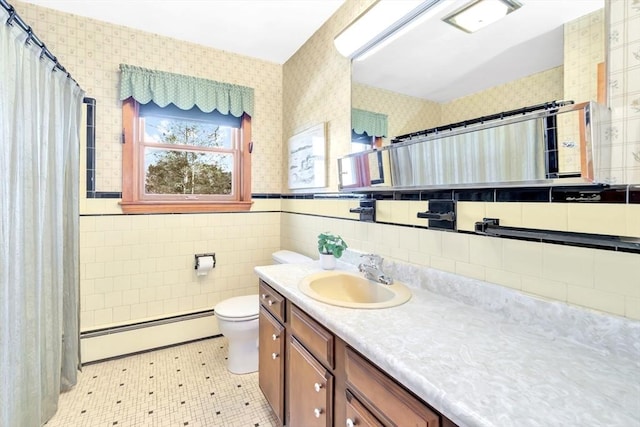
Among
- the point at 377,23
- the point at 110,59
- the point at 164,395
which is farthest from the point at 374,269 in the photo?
the point at 110,59

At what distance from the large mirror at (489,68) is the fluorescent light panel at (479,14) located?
0.02 meters

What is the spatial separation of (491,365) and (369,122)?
55.5 inches

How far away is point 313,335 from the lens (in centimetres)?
123

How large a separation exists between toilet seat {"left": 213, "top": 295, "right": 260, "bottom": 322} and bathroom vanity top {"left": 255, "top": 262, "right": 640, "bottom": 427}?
1.08 m

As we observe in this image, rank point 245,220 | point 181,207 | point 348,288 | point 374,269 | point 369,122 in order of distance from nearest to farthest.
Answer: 1. point 374,269
2. point 348,288
3. point 369,122
4. point 181,207
5. point 245,220

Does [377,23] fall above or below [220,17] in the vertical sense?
below

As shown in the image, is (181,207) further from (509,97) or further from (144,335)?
(509,97)

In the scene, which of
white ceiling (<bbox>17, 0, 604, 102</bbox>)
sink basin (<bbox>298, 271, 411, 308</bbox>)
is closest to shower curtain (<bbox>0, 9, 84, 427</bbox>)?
white ceiling (<bbox>17, 0, 604, 102</bbox>)

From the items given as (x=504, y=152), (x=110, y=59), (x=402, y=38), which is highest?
(x=110, y=59)

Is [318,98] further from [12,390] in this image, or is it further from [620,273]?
[12,390]

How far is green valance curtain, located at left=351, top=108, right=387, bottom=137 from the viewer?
171 cm

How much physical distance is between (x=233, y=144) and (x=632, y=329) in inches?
111

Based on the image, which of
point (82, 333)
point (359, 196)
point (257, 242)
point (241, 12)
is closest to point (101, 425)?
point (82, 333)

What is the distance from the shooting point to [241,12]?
220 cm
